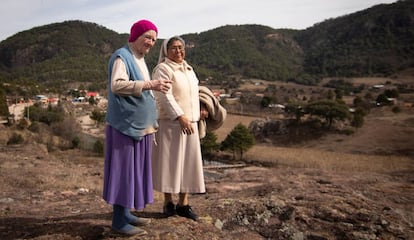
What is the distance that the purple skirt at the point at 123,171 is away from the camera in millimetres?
2512

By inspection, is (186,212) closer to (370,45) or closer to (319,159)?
(319,159)

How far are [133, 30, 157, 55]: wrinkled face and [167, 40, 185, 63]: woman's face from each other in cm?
26

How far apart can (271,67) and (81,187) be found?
84404 mm

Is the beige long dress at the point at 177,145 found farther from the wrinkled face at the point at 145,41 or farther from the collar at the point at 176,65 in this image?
the wrinkled face at the point at 145,41

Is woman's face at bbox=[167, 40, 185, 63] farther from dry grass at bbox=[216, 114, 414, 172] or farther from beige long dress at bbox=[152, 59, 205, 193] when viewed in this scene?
dry grass at bbox=[216, 114, 414, 172]

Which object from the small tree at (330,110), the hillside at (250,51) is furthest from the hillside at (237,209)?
the hillside at (250,51)

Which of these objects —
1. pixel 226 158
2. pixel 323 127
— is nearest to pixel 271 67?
pixel 323 127

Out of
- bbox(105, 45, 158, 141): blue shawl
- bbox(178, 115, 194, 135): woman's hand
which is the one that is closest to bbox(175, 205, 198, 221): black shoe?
bbox(178, 115, 194, 135): woman's hand

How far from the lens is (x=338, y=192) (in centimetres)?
408

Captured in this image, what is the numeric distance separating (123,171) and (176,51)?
1088 mm

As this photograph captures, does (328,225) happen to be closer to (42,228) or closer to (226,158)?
(42,228)

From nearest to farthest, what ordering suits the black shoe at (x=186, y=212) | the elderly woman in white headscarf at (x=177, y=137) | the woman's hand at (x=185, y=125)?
1. the woman's hand at (x=185, y=125)
2. the elderly woman in white headscarf at (x=177, y=137)
3. the black shoe at (x=186, y=212)

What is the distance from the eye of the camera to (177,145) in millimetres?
2865

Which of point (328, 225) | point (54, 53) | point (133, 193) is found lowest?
point (328, 225)
